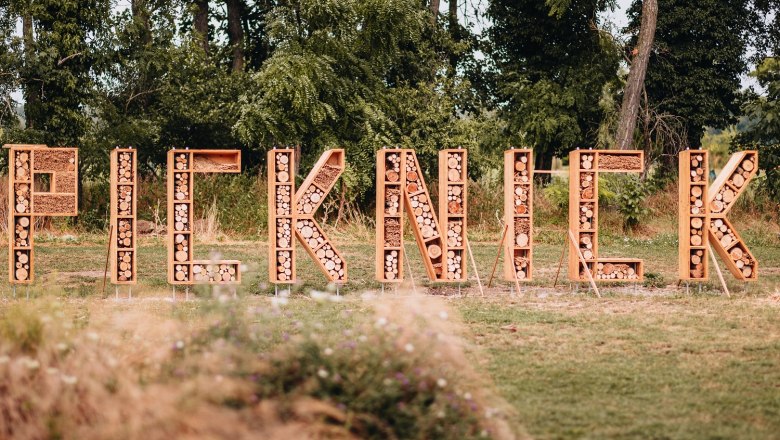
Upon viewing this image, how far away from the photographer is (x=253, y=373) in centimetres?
572

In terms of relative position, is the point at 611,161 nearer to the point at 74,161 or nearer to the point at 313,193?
the point at 313,193

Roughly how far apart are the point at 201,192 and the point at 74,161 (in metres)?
11.0

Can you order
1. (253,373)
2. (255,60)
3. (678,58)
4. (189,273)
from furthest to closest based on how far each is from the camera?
(255,60), (678,58), (189,273), (253,373)

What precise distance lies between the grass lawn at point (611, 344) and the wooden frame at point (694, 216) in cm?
36

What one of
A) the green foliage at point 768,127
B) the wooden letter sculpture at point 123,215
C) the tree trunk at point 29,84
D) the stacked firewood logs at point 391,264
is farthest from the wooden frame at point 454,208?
the tree trunk at point 29,84

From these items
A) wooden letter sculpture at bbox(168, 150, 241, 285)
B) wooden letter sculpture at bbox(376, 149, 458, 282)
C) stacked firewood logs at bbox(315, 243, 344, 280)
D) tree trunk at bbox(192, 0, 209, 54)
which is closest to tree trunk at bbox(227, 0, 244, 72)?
tree trunk at bbox(192, 0, 209, 54)

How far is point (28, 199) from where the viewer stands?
12.8 m

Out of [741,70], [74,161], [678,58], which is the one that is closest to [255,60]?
[678,58]

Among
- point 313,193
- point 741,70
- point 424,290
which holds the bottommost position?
point 424,290

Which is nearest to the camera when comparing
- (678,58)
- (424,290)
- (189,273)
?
(189,273)

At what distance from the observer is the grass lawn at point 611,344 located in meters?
6.79

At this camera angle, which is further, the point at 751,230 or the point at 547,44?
the point at 547,44

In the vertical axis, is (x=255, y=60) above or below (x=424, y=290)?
above

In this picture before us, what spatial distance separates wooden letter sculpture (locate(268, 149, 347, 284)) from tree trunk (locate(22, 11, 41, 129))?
13.0m
